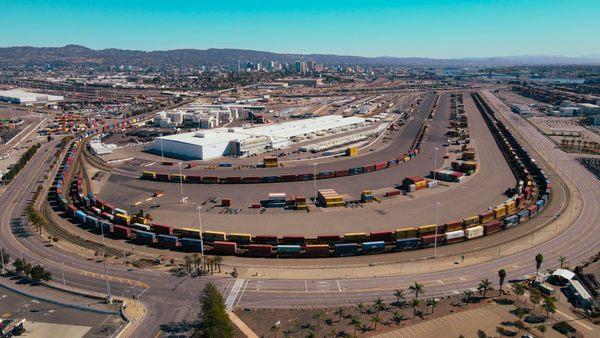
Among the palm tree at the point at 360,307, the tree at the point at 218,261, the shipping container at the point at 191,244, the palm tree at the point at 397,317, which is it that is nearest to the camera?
the palm tree at the point at 397,317

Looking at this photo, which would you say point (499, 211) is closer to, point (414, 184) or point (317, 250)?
point (414, 184)

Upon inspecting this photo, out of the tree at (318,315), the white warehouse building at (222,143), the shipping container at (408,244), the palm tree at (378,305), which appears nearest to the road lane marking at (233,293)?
the tree at (318,315)

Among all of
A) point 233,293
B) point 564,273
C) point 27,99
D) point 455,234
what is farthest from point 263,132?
point 27,99

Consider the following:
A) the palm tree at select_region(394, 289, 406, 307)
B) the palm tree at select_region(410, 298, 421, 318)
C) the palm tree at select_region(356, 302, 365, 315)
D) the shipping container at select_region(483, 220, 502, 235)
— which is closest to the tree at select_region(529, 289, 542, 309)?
the palm tree at select_region(410, 298, 421, 318)

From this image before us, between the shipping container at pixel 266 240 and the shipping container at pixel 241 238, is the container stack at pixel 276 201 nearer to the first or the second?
the shipping container at pixel 266 240

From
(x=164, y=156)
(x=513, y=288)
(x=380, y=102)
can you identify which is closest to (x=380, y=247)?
(x=513, y=288)

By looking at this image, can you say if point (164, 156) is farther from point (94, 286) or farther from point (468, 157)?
Result: point (468, 157)
